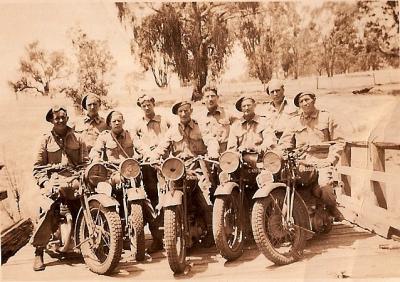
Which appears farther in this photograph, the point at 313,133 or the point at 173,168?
the point at 313,133

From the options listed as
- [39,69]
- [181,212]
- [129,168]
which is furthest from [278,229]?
[39,69]

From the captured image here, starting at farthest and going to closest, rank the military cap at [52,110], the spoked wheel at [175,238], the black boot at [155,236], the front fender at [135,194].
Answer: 1. the military cap at [52,110]
2. the black boot at [155,236]
3. the front fender at [135,194]
4. the spoked wheel at [175,238]

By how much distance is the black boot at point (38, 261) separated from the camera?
88.4 inches

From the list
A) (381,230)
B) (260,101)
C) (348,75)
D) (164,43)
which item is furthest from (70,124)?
(381,230)

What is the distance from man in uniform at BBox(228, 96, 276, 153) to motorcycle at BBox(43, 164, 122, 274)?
2.46ft

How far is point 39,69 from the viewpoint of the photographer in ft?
7.76

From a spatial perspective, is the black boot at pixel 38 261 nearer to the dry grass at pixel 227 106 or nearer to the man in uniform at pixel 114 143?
the dry grass at pixel 227 106

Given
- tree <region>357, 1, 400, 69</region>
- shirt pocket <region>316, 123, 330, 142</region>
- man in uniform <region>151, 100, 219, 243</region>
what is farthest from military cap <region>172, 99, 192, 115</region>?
tree <region>357, 1, 400, 69</region>

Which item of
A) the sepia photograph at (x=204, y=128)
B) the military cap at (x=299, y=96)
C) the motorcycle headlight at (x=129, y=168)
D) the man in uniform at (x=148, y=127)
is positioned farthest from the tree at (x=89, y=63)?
the military cap at (x=299, y=96)

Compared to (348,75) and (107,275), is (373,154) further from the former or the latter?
(107,275)

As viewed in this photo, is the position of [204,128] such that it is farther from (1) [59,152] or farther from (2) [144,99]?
(1) [59,152]

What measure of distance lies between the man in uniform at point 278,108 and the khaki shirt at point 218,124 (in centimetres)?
22

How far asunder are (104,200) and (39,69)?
0.86 m

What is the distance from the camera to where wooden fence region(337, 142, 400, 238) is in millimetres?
2373
